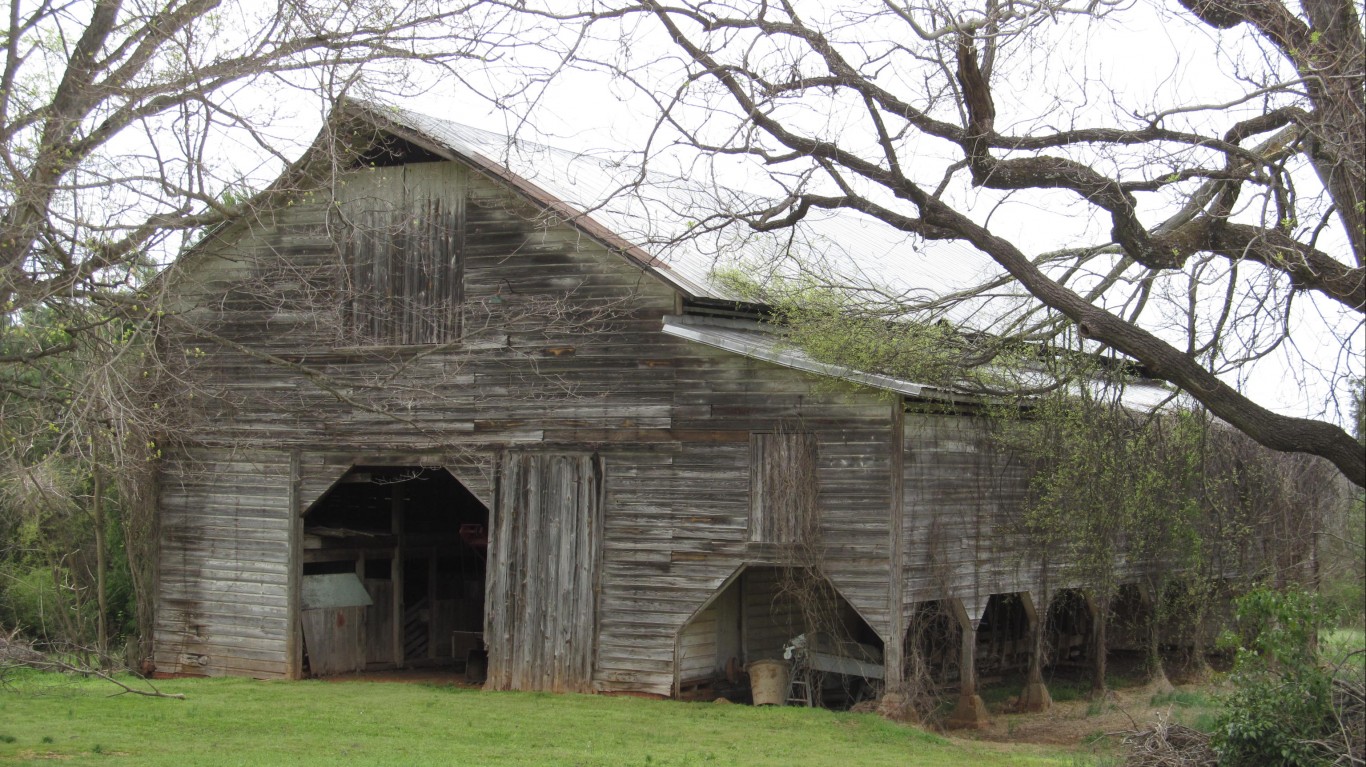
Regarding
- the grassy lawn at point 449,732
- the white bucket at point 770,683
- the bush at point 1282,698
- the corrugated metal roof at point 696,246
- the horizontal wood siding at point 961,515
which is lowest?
the grassy lawn at point 449,732

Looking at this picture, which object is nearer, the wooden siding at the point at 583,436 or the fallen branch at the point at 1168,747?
the fallen branch at the point at 1168,747

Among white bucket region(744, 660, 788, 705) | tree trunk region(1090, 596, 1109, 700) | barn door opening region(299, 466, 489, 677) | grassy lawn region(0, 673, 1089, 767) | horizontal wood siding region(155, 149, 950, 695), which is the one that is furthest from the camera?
barn door opening region(299, 466, 489, 677)

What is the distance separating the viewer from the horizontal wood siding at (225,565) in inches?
739

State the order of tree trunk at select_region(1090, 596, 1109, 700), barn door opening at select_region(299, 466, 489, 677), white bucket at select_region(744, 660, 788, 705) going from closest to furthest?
1. white bucket at select_region(744, 660, 788, 705)
2. tree trunk at select_region(1090, 596, 1109, 700)
3. barn door opening at select_region(299, 466, 489, 677)

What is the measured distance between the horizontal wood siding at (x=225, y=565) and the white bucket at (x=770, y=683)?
671cm

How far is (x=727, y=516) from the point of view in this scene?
52.6 feet

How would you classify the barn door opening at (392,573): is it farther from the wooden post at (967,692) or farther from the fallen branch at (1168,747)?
the fallen branch at (1168,747)

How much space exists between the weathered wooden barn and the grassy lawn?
1.09m

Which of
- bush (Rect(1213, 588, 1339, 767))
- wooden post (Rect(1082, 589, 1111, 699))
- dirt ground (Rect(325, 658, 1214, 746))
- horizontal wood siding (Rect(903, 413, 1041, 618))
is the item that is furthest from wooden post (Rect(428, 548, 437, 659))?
bush (Rect(1213, 588, 1339, 767))

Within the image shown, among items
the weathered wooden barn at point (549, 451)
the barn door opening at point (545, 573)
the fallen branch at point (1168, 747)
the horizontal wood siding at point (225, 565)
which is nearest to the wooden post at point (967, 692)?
the weathered wooden barn at point (549, 451)

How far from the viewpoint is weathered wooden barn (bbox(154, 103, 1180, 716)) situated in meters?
15.6

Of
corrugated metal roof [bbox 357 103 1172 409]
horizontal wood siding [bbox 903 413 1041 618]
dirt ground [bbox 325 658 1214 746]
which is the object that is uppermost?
corrugated metal roof [bbox 357 103 1172 409]

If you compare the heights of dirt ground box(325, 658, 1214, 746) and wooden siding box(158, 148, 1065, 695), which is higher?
wooden siding box(158, 148, 1065, 695)

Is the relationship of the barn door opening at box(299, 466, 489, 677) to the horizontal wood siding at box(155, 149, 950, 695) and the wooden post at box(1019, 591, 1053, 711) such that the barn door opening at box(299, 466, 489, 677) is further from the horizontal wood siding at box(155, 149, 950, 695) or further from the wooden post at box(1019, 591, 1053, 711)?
the wooden post at box(1019, 591, 1053, 711)
